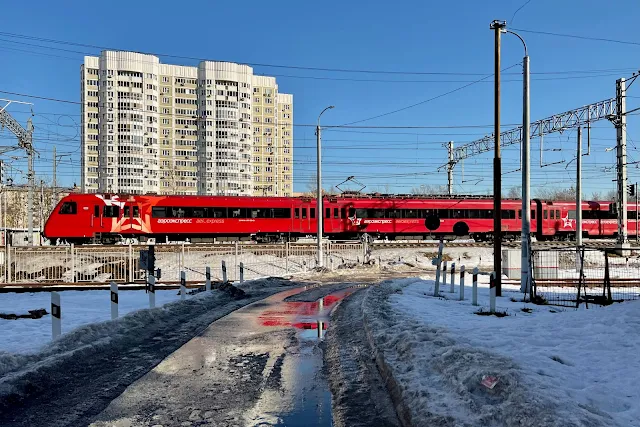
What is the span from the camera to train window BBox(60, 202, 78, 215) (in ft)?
109

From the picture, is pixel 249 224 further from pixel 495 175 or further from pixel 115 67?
pixel 115 67

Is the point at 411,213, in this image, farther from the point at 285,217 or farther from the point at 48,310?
the point at 48,310

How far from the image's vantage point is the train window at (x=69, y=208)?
3322 cm

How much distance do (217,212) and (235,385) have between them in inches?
1239

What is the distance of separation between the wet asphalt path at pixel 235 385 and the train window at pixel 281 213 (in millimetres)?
28155

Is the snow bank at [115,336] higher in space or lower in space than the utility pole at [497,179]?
lower

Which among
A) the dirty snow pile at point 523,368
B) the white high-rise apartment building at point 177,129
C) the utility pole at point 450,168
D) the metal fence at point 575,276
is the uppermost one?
the white high-rise apartment building at point 177,129

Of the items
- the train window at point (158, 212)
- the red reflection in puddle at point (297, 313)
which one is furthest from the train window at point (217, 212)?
the red reflection in puddle at point (297, 313)

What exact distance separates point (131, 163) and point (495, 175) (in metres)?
93.0

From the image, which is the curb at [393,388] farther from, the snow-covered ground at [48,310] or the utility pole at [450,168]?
the utility pole at [450,168]

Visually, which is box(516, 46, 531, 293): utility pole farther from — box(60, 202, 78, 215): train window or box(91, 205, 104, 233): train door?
box(60, 202, 78, 215): train window

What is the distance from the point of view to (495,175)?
1728cm

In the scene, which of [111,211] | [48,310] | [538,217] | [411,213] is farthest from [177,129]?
[48,310]

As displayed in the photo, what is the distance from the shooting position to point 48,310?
43.8 feet
